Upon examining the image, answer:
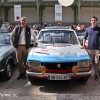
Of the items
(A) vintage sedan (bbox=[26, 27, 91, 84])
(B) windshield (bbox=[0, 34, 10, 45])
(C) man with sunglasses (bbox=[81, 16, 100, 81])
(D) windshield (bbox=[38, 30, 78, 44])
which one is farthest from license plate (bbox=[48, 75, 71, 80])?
(B) windshield (bbox=[0, 34, 10, 45])

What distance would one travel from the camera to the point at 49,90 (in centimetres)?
668

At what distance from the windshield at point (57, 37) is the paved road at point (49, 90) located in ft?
4.34

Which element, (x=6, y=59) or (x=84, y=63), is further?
(x=6, y=59)

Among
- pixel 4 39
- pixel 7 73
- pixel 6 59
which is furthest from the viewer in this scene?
pixel 4 39

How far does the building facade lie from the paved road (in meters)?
24.6

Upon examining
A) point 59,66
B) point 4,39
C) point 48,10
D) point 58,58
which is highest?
point 48,10

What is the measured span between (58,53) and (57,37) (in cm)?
135

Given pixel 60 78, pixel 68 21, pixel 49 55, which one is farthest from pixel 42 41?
pixel 68 21

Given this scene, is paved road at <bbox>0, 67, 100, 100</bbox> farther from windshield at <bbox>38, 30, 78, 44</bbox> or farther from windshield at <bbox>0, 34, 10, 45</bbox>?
windshield at <bbox>0, 34, 10, 45</bbox>

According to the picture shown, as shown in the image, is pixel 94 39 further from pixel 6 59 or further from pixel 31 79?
pixel 6 59

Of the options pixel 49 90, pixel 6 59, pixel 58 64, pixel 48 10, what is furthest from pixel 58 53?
pixel 48 10

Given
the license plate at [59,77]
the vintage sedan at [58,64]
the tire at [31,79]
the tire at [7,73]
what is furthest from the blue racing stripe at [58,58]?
the tire at [7,73]

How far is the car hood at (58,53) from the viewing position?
6.58 metres

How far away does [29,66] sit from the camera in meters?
6.70
